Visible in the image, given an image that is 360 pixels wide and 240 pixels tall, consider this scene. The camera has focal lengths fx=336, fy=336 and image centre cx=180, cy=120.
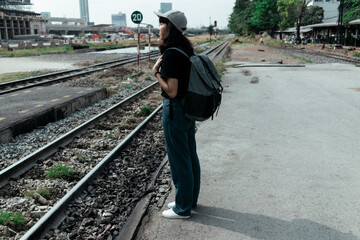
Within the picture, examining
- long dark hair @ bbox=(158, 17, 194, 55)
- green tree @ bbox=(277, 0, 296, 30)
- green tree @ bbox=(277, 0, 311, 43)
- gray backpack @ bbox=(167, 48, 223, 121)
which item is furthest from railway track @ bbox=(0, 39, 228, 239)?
green tree @ bbox=(277, 0, 296, 30)

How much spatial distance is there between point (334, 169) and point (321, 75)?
11.0 m

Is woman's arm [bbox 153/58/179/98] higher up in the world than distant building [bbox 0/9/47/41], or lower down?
lower down

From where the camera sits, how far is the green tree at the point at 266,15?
238ft

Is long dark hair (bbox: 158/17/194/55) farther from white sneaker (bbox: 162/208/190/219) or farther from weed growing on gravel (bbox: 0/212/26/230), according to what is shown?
weed growing on gravel (bbox: 0/212/26/230)

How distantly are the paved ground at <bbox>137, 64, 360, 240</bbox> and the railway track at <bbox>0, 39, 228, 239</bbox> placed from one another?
768 mm

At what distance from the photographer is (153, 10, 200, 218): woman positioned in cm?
288

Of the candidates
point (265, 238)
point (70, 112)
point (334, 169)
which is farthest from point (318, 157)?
point (70, 112)

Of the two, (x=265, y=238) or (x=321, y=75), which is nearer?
(x=265, y=238)

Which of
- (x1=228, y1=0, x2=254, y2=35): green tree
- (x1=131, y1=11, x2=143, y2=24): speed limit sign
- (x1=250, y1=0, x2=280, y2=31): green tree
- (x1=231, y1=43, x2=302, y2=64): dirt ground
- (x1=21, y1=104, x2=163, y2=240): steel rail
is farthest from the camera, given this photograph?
(x1=228, y1=0, x2=254, y2=35): green tree

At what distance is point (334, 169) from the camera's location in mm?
4574

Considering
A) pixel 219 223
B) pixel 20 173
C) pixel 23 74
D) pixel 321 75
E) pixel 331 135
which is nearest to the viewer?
pixel 219 223

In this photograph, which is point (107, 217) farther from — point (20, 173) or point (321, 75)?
point (321, 75)

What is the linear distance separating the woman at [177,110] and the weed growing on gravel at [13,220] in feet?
4.72

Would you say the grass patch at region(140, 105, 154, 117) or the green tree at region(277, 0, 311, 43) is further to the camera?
the green tree at region(277, 0, 311, 43)
